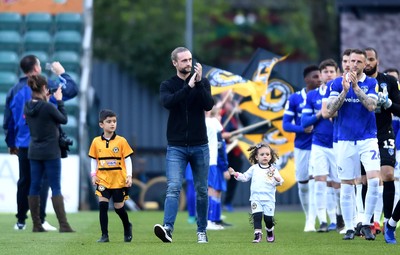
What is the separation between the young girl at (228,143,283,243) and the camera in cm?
1577

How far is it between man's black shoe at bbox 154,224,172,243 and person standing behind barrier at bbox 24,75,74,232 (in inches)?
105

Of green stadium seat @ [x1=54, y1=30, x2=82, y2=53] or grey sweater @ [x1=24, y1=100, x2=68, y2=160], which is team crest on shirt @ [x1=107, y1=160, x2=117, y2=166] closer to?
grey sweater @ [x1=24, y1=100, x2=68, y2=160]

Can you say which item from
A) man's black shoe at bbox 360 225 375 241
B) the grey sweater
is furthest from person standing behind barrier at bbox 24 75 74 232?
man's black shoe at bbox 360 225 375 241

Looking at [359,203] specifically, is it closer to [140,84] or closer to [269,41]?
[140,84]

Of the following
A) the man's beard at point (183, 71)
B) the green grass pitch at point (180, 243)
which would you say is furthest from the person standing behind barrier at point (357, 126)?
the man's beard at point (183, 71)

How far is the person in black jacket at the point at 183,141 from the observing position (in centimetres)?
1532

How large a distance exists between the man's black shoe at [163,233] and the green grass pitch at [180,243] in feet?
0.26

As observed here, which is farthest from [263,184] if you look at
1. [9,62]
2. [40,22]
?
[40,22]

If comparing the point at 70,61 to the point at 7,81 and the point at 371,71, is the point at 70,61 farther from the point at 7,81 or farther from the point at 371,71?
the point at 371,71

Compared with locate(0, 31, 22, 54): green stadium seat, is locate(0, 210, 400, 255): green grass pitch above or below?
below

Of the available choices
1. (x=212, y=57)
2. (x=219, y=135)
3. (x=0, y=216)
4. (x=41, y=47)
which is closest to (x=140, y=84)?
(x=212, y=57)

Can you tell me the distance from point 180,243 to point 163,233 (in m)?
0.30

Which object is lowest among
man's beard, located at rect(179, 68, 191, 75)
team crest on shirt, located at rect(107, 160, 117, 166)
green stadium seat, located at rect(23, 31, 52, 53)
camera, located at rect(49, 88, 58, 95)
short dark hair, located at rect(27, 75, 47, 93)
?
team crest on shirt, located at rect(107, 160, 117, 166)

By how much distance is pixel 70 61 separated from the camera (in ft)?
93.7
